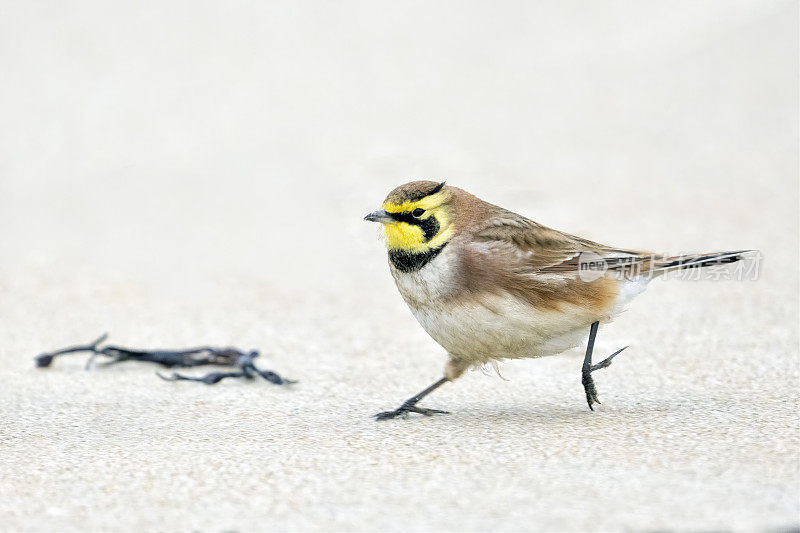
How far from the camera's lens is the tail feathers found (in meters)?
4.30

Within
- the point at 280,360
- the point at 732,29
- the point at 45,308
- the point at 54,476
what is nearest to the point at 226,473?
the point at 54,476

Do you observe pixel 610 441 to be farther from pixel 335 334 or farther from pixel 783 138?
pixel 783 138

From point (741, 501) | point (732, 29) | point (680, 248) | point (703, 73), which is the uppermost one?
point (732, 29)

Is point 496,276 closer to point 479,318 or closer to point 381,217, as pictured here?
point 479,318

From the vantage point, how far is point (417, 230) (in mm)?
4316

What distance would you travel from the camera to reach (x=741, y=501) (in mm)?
3154

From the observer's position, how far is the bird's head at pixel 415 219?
14.1ft

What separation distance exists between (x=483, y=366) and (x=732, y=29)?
696cm

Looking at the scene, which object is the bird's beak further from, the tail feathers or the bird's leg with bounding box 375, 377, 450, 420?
the tail feathers

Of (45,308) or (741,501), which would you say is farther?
(45,308)

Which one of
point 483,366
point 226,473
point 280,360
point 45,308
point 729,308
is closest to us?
point 226,473

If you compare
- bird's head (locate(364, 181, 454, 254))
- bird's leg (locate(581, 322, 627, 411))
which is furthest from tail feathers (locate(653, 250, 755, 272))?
bird's head (locate(364, 181, 454, 254))

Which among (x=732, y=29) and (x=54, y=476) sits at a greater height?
(x=732, y=29)

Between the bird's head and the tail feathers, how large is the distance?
93 cm
